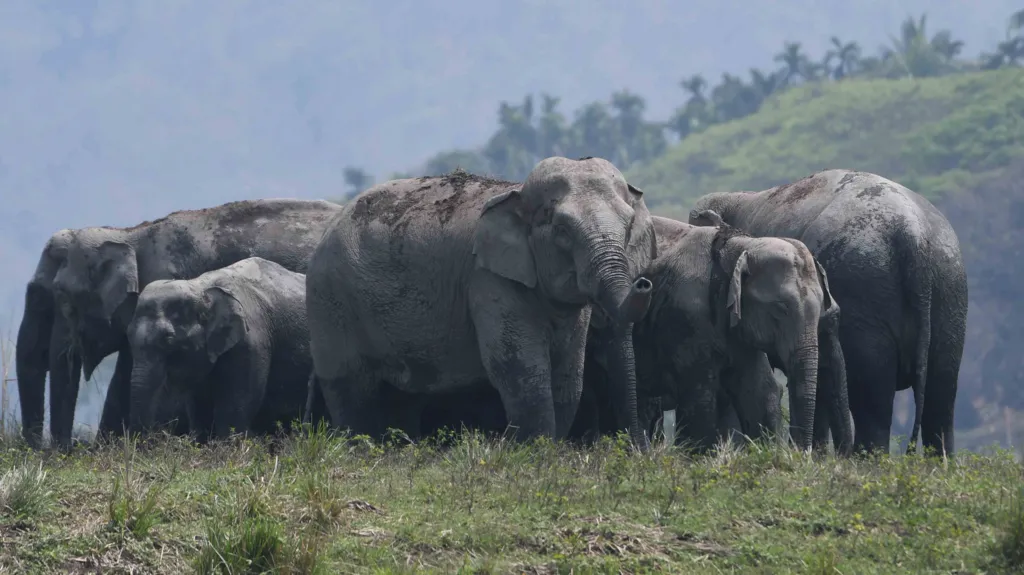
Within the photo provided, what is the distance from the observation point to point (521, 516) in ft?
36.8

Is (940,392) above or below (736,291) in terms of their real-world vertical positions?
below

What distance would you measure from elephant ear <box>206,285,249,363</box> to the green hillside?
274 feet

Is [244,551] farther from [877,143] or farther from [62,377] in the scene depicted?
[877,143]

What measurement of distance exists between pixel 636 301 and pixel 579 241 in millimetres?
979

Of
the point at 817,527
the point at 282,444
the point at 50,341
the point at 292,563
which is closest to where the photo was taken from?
the point at 292,563

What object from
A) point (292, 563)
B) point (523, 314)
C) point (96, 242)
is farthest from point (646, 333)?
point (96, 242)

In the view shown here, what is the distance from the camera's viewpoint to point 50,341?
71.6 feet

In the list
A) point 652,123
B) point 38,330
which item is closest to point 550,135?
point 652,123

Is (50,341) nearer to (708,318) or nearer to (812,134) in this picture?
(708,318)

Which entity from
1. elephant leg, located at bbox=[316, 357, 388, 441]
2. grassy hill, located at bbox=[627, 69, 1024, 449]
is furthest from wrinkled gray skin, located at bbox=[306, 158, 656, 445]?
grassy hill, located at bbox=[627, 69, 1024, 449]

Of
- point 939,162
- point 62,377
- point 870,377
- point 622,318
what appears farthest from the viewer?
point 939,162

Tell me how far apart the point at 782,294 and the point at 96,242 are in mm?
9776

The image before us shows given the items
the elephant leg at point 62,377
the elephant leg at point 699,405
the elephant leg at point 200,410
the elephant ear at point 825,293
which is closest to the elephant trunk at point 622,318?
the elephant leg at point 699,405

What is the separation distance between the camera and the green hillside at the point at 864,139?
349ft
